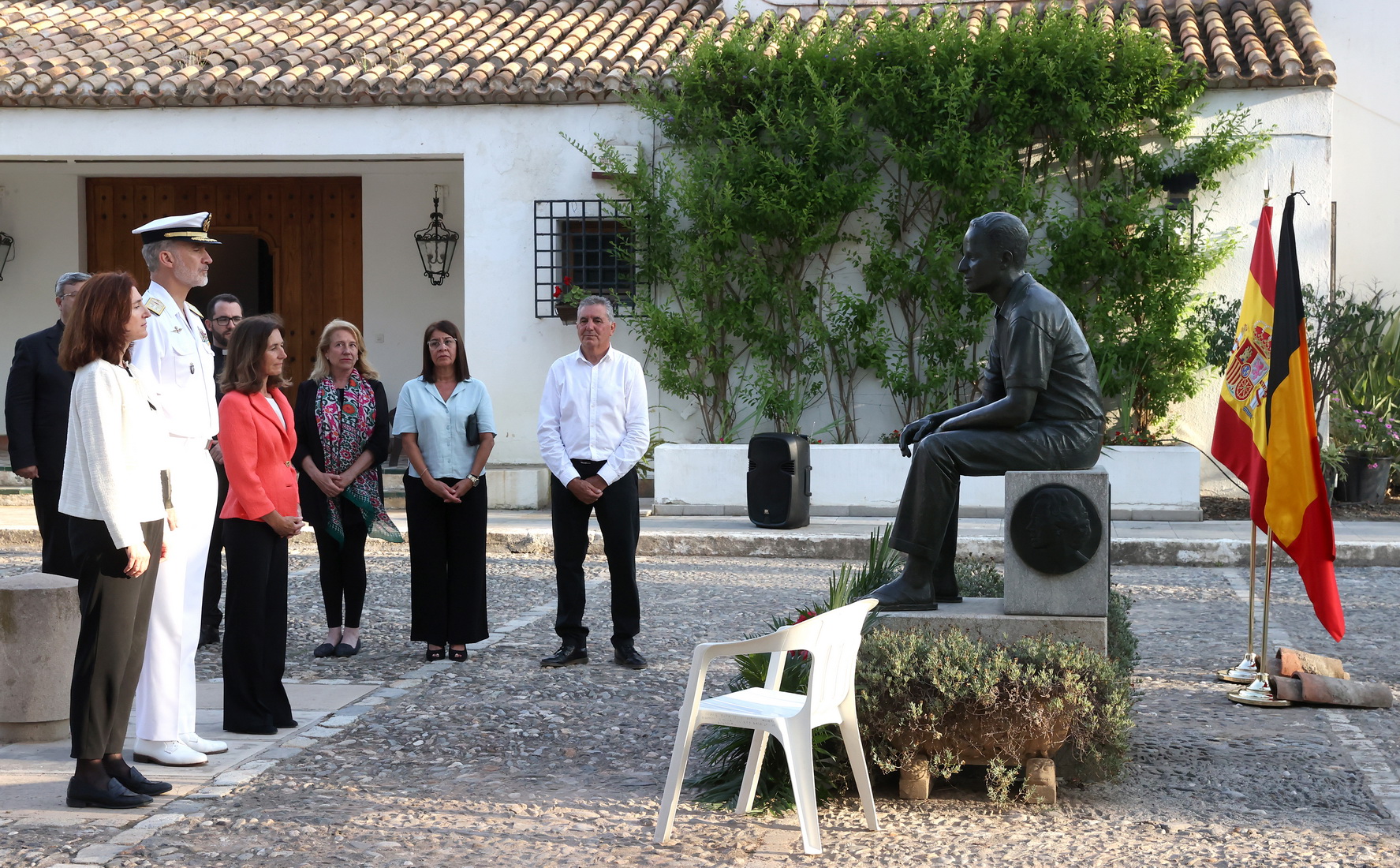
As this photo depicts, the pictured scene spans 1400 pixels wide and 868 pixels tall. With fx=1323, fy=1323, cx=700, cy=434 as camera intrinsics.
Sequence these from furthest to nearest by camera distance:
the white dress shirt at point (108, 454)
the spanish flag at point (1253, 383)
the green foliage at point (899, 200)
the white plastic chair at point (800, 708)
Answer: the green foliage at point (899, 200) < the spanish flag at point (1253, 383) < the white dress shirt at point (108, 454) < the white plastic chair at point (800, 708)

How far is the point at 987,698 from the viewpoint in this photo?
4.11 m

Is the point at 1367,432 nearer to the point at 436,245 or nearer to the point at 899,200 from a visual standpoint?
the point at 899,200

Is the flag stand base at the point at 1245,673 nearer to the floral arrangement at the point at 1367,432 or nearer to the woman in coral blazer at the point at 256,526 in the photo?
the woman in coral blazer at the point at 256,526

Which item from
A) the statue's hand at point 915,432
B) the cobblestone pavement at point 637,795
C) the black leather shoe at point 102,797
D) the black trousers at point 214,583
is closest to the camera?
the cobblestone pavement at point 637,795

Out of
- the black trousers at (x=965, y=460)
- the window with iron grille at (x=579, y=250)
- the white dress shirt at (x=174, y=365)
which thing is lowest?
the black trousers at (x=965, y=460)

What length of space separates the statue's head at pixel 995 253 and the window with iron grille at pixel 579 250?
28.0ft

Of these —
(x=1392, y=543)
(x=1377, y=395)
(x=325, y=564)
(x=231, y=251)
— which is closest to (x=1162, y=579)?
(x=1392, y=543)

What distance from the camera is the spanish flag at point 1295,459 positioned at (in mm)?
5645

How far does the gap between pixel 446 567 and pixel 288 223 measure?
9914 millimetres

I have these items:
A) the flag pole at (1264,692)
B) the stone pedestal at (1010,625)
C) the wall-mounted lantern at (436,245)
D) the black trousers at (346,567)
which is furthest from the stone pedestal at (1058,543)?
the wall-mounted lantern at (436,245)

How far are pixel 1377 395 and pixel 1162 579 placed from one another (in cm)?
491

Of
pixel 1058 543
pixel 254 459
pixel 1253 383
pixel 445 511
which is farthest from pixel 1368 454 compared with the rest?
A: pixel 254 459

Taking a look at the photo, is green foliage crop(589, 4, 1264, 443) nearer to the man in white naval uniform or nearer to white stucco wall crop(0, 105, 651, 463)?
white stucco wall crop(0, 105, 651, 463)

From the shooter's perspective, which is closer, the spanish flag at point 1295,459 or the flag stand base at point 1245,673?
the spanish flag at point 1295,459
